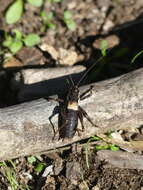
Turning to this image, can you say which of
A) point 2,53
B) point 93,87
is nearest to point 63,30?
point 2,53

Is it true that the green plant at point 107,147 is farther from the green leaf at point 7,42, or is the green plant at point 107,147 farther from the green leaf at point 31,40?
the green leaf at point 7,42

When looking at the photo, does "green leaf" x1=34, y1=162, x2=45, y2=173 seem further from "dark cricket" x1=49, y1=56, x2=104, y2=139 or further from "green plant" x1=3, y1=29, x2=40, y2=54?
"green plant" x1=3, y1=29, x2=40, y2=54

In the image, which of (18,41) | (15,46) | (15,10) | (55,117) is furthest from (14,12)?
(55,117)

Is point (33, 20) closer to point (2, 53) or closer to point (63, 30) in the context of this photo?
point (63, 30)

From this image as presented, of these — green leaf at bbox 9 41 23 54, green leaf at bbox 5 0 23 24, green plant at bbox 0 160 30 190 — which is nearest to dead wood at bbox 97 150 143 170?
green plant at bbox 0 160 30 190

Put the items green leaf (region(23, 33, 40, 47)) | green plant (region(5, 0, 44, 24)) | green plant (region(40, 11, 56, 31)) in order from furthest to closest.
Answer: green plant (region(40, 11, 56, 31)), green plant (region(5, 0, 44, 24)), green leaf (region(23, 33, 40, 47))

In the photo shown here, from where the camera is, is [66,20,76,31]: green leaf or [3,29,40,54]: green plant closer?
[3,29,40,54]: green plant

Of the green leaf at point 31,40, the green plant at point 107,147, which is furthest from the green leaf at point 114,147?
the green leaf at point 31,40

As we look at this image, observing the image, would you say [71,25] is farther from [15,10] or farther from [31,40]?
[15,10]
